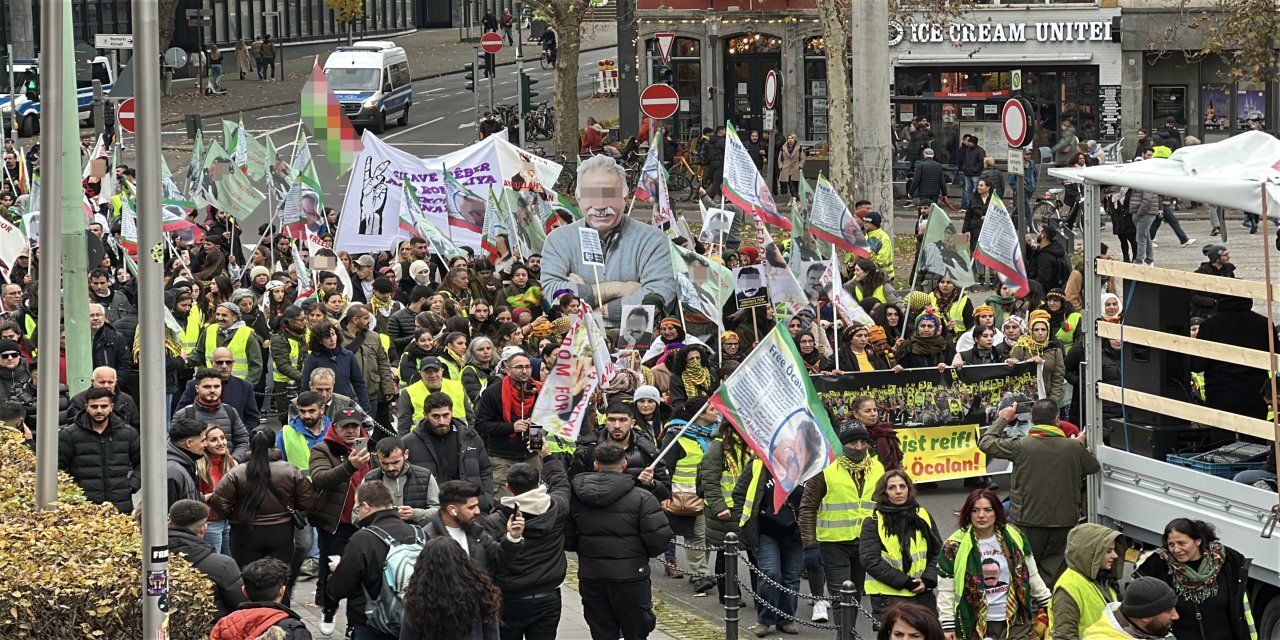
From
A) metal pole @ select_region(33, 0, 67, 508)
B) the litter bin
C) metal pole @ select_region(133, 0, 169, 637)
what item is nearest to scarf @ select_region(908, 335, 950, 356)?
metal pole @ select_region(33, 0, 67, 508)

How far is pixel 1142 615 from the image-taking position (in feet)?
26.2

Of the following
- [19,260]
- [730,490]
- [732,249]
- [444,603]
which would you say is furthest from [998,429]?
[19,260]

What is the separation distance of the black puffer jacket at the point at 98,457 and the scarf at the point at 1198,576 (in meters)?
6.43

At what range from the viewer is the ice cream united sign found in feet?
132

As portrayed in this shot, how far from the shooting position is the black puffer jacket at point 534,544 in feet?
32.0

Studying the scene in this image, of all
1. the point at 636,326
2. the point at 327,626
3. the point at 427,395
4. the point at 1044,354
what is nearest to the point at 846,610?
the point at 327,626

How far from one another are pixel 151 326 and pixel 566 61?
3188cm

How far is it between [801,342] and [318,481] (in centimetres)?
529

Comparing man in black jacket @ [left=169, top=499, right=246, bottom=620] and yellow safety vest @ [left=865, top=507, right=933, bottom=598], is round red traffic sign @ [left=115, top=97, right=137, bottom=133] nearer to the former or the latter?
man in black jacket @ [left=169, top=499, right=246, bottom=620]

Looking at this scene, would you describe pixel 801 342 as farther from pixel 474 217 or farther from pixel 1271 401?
pixel 474 217

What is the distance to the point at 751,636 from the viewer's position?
1205 centimetres

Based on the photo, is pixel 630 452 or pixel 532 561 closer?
pixel 532 561

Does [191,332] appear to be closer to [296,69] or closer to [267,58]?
[267,58]

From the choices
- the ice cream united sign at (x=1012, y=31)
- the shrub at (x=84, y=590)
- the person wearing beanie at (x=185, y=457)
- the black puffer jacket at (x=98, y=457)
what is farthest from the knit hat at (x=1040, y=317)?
the ice cream united sign at (x=1012, y=31)
